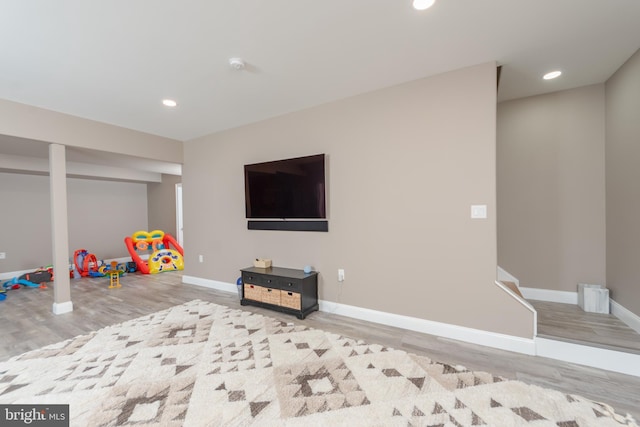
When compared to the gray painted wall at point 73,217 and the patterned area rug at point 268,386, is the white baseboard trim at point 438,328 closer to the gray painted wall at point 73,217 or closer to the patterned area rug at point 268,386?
the patterned area rug at point 268,386

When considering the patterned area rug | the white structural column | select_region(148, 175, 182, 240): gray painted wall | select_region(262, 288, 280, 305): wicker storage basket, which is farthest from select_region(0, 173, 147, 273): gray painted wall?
select_region(262, 288, 280, 305): wicker storage basket

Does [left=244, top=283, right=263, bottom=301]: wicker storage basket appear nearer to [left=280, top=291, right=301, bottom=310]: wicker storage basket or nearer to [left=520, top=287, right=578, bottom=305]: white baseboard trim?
[left=280, top=291, right=301, bottom=310]: wicker storage basket

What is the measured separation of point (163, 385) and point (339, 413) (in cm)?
127

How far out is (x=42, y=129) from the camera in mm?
3193

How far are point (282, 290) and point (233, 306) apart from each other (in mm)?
835

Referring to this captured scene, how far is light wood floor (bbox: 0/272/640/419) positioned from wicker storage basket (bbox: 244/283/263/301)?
5.6 inches

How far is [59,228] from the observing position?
3.38 meters

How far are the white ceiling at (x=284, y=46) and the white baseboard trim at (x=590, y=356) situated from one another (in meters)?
2.46

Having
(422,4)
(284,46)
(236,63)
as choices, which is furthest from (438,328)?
(236,63)

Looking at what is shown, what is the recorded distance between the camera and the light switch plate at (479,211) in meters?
2.36

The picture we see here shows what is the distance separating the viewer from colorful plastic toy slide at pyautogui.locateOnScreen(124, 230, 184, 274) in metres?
5.64

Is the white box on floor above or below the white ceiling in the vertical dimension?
below

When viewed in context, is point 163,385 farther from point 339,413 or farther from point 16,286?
point 16,286

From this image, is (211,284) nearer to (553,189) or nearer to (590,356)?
(590,356)
